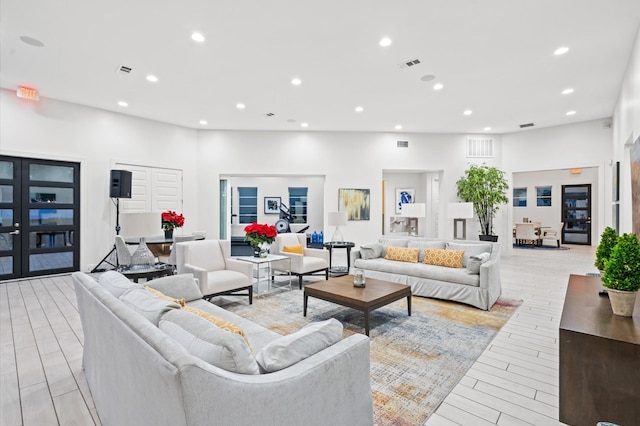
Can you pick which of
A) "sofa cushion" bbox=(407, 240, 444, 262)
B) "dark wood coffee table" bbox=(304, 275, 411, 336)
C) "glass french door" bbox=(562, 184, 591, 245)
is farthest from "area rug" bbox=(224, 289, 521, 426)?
"glass french door" bbox=(562, 184, 591, 245)

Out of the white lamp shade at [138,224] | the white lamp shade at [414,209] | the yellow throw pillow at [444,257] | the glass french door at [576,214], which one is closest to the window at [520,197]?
the glass french door at [576,214]

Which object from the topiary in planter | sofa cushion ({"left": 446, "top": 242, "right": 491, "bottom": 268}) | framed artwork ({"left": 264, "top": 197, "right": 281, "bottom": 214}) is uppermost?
framed artwork ({"left": 264, "top": 197, "right": 281, "bottom": 214})

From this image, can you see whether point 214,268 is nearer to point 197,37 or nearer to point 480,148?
point 197,37

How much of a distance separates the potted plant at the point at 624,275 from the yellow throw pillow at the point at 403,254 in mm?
3028

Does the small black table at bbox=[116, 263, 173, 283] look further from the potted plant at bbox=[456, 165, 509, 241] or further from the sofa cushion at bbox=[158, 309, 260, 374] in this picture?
the potted plant at bbox=[456, 165, 509, 241]

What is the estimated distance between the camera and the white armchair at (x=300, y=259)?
16.4 ft

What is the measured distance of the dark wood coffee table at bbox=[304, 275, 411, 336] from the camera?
318cm

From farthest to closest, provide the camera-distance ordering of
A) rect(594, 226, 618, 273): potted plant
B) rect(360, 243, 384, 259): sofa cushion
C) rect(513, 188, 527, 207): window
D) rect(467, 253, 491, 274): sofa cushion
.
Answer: rect(513, 188, 527, 207): window → rect(360, 243, 384, 259): sofa cushion → rect(467, 253, 491, 274): sofa cushion → rect(594, 226, 618, 273): potted plant

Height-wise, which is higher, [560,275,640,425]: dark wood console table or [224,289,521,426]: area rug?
[560,275,640,425]: dark wood console table

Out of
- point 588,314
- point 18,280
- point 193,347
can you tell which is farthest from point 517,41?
point 18,280

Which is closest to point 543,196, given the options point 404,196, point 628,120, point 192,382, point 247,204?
point 404,196

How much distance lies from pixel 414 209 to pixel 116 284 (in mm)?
5697

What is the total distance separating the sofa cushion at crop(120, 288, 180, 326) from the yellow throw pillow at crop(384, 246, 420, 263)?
405cm

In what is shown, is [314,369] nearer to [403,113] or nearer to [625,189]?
[625,189]
